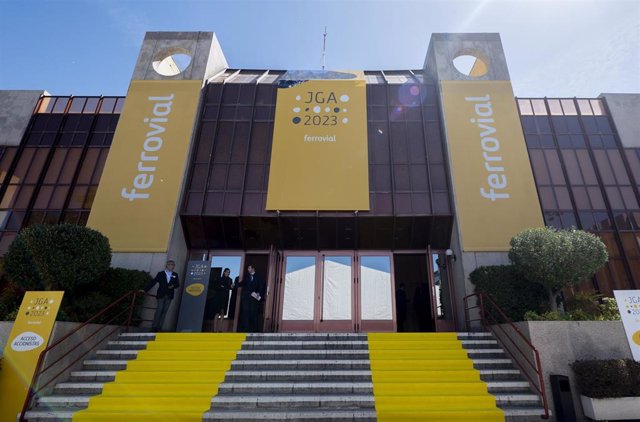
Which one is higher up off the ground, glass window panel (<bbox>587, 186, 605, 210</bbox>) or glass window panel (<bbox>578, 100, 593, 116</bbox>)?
glass window panel (<bbox>578, 100, 593, 116</bbox>)

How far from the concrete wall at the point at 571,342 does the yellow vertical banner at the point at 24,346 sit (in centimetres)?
873

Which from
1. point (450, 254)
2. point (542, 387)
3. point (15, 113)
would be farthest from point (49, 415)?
point (15, 113)

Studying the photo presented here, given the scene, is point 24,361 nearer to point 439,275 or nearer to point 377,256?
point 377,256

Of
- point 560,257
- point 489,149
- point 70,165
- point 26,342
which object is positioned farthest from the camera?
point 70,165

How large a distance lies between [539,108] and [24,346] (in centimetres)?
1689

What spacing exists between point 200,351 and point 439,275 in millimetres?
7406

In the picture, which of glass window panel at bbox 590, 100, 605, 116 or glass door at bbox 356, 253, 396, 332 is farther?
glass window panel at bbox 590, 100, 605, 116

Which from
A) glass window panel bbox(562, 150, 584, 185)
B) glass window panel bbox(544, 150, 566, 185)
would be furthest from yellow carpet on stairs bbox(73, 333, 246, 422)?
glass window panel bbox(562, 150, 584, 185)

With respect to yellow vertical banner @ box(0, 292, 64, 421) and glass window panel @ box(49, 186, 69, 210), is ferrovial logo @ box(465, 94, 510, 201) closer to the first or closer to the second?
yellow vertical banner @ box(0, 292, 64, 421)

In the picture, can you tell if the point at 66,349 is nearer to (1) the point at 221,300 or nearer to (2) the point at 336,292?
(1) the point at 221,300

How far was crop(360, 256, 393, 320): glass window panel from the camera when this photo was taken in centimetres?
1078

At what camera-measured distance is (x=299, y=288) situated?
36.6ft

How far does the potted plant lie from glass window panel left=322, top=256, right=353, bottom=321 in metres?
6.11

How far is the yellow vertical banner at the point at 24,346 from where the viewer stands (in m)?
5.84
